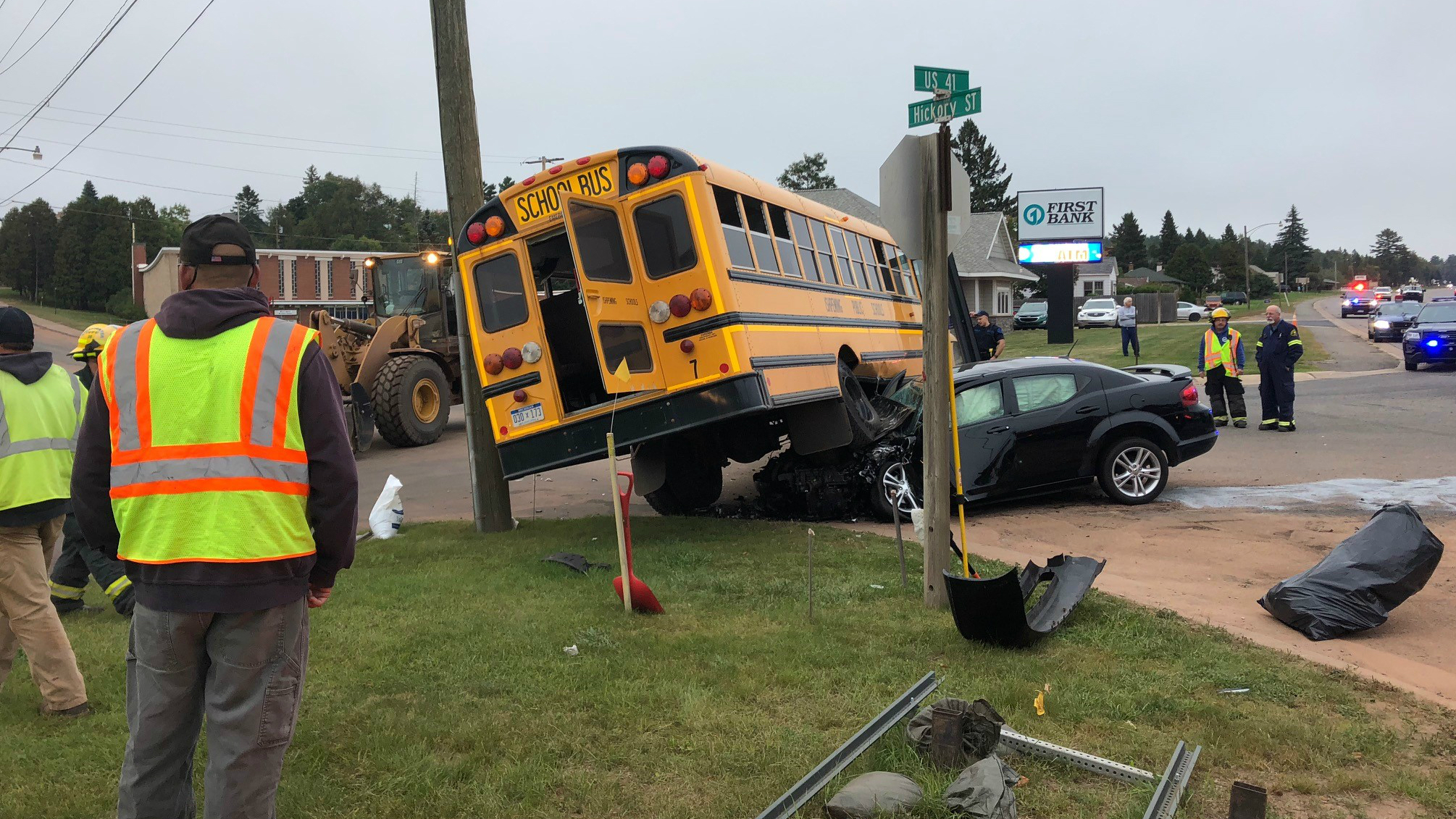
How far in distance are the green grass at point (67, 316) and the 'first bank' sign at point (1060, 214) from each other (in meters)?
44.4

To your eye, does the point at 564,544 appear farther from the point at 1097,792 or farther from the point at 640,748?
the point at 1097,792

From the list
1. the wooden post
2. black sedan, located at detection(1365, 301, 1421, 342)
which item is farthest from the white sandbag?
black sedan, located at detection(1365, 301, 1421, 342)

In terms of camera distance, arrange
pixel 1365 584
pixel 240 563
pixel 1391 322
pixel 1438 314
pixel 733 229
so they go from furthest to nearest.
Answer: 1. pixel 1391 322
2. pixel 1438 314
3. pixel 733 229
4. pixel 1365 584
5. pixel 240 563

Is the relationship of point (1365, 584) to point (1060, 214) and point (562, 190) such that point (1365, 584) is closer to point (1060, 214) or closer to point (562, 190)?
point (562, 190)

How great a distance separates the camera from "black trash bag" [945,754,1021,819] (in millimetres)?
3488

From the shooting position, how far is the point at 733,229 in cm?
883

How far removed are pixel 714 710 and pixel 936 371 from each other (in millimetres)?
2767

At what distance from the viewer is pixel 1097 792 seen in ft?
12.4

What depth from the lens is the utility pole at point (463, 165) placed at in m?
9.44

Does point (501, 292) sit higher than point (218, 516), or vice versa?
point (501, 292)

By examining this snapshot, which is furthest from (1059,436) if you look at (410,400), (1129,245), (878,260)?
(1129,245)

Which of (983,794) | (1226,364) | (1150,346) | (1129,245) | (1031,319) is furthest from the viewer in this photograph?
(1129,245)

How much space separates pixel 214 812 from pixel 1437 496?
1052 centimetres

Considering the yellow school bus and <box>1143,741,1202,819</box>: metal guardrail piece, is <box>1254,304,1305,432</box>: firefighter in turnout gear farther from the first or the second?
<box>1143,741,1202,819</box>: metal guardrail piece
